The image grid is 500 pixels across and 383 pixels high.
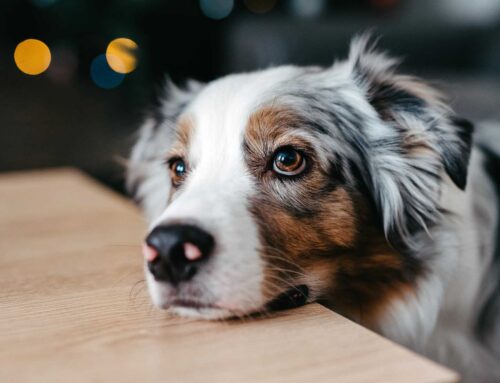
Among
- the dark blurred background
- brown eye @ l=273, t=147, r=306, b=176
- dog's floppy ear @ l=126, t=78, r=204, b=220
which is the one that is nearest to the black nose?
brown eye @ l=273, t=147, r=306, b=176

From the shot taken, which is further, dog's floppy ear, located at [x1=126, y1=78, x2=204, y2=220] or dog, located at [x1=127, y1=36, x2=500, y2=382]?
dog's floppy ear, located at [x1=126, y1=78, x2=204, y2=220]

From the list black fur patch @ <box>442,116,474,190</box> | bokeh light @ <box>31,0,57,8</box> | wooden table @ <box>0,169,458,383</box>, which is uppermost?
bokeh light @ <box>31,0,57,8</box>

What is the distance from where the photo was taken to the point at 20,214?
1.88 meters

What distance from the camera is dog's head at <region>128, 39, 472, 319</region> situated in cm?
120

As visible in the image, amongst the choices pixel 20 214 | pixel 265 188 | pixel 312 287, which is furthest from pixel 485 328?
pixel 20 214

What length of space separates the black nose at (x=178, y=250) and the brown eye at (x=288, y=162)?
1.03ft

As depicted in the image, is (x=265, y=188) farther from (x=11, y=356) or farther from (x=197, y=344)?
(x=11, y=356)

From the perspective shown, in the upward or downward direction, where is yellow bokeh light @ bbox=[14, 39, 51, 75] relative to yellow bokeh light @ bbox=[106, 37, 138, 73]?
downward

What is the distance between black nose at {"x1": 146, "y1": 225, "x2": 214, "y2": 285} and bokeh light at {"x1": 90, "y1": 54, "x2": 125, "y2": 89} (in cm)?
465

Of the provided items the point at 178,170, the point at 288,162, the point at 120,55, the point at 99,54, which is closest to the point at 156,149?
the point at 178,170

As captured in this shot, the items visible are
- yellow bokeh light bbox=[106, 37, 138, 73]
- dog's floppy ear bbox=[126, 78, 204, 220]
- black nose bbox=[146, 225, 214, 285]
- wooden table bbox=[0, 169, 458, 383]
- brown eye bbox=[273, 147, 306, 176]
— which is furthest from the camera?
yellow bokeh light bbox=[106, 37, 138, 73]

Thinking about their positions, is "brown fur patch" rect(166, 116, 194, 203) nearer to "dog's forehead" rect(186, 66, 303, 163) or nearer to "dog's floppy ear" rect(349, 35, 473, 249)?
"dog's forehead" rect(186, 66, 303, 163)

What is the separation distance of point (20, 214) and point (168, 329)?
1.09 metres

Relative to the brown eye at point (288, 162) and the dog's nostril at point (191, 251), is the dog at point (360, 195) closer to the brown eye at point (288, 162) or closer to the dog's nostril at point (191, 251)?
the brown eye at point (288, 162)
